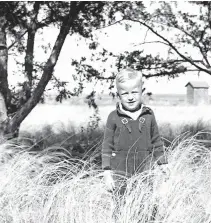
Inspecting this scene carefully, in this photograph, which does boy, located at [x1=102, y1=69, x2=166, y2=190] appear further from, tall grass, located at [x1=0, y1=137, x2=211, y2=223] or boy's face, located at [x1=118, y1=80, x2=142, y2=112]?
tall grass, located at [x1=0, y1=137, x2=211, y2=223]

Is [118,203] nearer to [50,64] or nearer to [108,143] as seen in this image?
[108,143]

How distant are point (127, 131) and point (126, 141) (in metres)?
0.07

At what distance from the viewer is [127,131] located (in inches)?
139

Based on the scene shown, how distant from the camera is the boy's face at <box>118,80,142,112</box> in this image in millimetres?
3508

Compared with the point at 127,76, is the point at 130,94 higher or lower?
lower

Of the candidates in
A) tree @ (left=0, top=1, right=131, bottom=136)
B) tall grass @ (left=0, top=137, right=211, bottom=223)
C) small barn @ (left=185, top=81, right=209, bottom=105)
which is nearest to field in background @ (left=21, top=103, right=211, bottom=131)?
tree @ (left=0, top=1, right=131, bottom=136)

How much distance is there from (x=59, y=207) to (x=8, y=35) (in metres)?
5.46

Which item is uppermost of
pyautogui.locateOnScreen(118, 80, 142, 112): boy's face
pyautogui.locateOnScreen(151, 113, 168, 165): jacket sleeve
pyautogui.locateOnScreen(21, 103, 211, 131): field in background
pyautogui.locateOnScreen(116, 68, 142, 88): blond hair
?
pyautogui.locateOnScreen(116, 68, 142, 88): blond hair

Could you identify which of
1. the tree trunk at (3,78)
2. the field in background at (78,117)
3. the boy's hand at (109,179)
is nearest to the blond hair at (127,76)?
the boy's hand at (109,179)

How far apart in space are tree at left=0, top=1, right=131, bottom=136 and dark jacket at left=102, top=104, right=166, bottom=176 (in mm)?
3522

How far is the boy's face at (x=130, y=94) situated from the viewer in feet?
11.5

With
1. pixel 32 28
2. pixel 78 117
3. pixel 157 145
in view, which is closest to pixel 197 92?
pixel 78 117

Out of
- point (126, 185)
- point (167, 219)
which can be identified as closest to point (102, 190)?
point (126, 185)

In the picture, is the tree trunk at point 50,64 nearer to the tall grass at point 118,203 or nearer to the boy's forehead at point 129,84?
the tall grass at point 118,203
